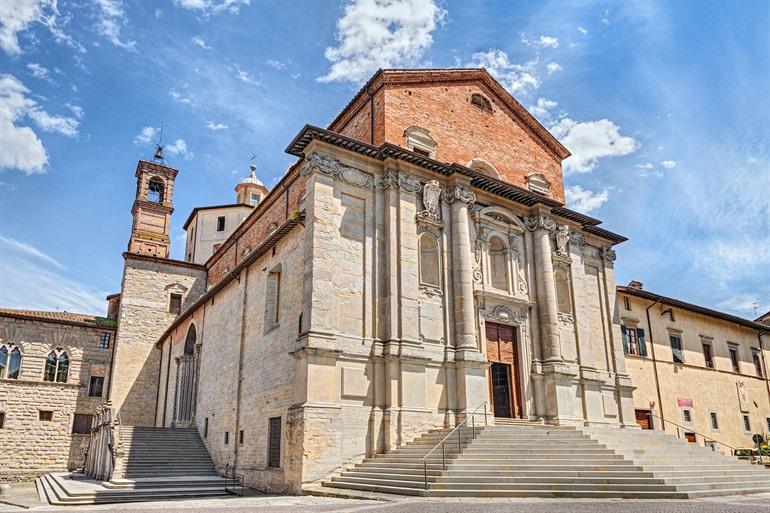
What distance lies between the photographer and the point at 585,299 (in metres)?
24.1

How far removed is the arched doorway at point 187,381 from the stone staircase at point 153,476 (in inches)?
104

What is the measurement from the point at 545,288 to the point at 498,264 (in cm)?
198

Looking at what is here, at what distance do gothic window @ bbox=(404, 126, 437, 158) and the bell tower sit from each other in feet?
81.0

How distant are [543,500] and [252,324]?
12.9 metres

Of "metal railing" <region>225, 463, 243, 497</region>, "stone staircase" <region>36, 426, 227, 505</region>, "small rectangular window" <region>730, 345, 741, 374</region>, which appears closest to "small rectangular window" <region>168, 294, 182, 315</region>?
"stone staircase" <region>36, 426, 227, 505</region>

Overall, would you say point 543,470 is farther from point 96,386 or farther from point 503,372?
point 96,386

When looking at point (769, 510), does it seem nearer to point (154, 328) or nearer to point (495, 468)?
point (495, 468)

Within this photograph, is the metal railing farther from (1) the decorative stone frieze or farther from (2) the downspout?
(2) the downspout

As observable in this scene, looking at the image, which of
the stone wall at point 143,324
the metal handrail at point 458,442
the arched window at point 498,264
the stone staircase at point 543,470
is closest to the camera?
the stone staircase at point 543,470

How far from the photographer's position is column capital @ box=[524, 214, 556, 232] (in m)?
22.9

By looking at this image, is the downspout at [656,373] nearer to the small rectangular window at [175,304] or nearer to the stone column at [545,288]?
the stone column at [545,288]

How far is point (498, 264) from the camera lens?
22.3 meters

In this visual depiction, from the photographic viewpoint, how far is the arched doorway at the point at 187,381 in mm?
28047

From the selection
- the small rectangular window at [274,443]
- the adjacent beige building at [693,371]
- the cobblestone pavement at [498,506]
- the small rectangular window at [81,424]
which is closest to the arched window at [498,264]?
the adjacent beige building at [693,371]
